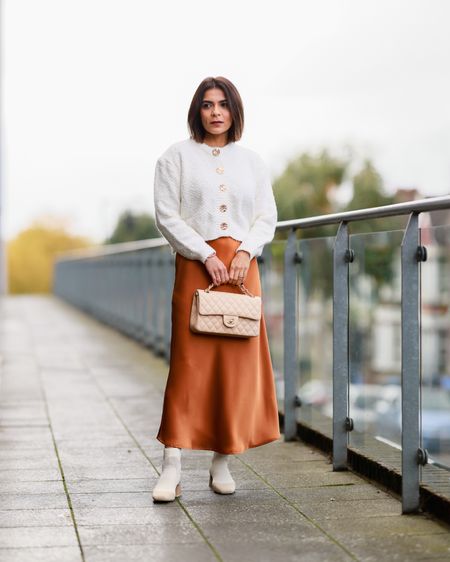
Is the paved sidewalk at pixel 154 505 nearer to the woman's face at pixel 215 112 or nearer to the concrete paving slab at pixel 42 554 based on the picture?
the concrete paving slab at pixel 42 554

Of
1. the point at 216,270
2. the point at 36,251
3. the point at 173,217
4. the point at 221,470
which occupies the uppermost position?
the point at 36,251

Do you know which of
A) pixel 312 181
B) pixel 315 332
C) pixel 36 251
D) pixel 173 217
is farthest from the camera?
pixel 312 181

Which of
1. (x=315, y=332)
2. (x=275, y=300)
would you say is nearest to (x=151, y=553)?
(x=275, y=300)

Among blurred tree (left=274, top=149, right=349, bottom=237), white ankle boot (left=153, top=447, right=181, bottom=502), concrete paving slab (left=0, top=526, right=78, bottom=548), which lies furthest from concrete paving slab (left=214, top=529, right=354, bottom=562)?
blurred tree (left=274, top=149, right=349, bottom=237)

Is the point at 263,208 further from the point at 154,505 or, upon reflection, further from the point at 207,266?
the point at 154,505

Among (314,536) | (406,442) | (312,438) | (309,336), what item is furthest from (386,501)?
(309,336)

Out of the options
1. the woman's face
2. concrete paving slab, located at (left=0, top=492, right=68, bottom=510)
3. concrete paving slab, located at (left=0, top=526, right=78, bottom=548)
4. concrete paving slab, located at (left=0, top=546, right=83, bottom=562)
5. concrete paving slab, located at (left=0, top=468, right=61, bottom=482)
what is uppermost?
the woman's face

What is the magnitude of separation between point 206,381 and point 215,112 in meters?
1.09

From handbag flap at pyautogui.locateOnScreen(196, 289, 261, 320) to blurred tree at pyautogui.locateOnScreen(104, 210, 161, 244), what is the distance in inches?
2194

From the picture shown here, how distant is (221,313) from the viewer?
467 centimetres

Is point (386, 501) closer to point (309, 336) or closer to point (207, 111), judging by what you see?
point (207, 111)

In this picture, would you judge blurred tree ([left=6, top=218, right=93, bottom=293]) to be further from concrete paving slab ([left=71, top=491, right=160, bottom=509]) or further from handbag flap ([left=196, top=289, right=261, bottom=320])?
handbag flap ([left=196, top=289, right=261, bottom=320])

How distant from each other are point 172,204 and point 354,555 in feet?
5.34

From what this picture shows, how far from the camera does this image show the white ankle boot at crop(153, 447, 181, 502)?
471 cm
